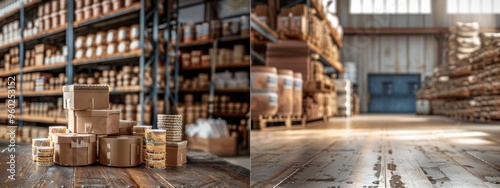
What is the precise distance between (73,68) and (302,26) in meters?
3.72

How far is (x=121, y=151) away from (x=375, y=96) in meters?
20.3

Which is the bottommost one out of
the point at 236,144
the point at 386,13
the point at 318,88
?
the point at 236,144

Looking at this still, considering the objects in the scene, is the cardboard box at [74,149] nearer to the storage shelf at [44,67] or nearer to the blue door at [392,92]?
the storage shelf at [44,67]

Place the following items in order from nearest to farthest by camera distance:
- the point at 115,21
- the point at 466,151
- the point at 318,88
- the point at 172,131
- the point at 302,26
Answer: the point at 172,131, the point at 466,151, the point at 115,21, the point at 302,26, the point at 318,88

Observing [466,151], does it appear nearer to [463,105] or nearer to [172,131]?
[172,131]

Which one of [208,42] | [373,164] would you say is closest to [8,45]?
[208,42]

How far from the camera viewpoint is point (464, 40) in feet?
52.0

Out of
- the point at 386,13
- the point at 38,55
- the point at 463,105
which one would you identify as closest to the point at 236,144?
the point at 38,55

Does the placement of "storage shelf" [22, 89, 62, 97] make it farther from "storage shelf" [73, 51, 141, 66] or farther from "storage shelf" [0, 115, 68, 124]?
"storage shelf" [73, 51, 141, 66]

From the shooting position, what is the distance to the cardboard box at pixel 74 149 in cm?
379

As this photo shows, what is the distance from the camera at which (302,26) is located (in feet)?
27.4

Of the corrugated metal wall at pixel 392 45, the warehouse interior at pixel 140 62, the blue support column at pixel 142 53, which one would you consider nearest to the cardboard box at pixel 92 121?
the warehouse interior at pixel 140 62

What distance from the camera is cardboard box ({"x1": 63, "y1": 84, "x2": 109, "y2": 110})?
154 inches

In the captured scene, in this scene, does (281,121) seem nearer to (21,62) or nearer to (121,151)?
(21,62)
